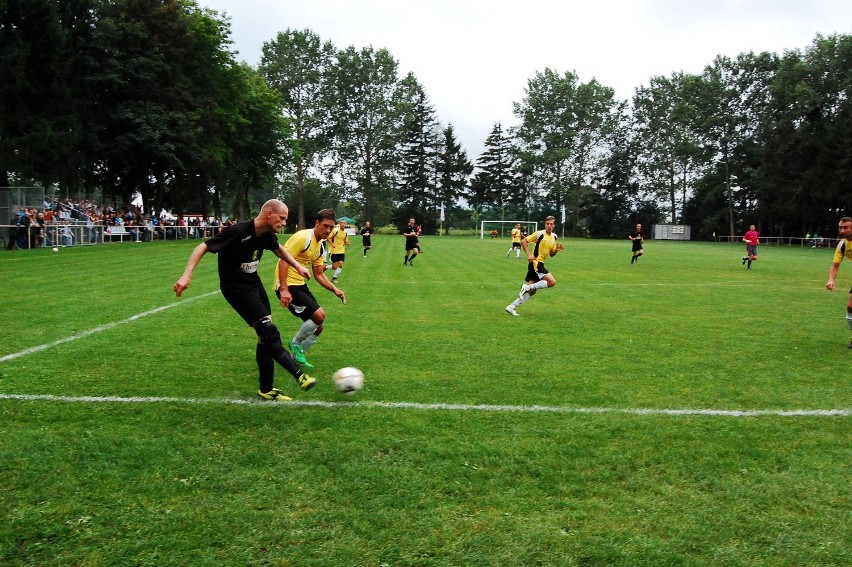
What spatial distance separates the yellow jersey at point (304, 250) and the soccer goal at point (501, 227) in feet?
218

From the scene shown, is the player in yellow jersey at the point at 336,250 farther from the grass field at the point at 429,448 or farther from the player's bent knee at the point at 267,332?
the player's bent knee at the point at 267,332

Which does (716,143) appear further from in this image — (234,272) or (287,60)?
(234,272)

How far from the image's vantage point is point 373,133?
85.1 metres

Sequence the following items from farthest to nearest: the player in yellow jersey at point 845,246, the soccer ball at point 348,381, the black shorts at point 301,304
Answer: the player in yellow jersey at point 845,246 < the black shorts at point 301,304 < the soccer ball at point 348,381

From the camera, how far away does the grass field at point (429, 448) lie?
3480 millimetres

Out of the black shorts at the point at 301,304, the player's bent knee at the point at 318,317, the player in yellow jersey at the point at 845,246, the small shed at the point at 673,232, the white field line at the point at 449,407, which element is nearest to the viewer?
the white field line at the point at 449,407

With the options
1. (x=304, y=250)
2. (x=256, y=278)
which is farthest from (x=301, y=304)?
(x=256, y=278)

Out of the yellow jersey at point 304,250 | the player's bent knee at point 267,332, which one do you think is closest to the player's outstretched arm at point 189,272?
the player's bent knee at point 267,332

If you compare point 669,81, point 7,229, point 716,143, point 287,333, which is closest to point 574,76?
point 669,81

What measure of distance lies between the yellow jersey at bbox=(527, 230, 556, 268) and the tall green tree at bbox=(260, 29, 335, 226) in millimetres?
67988

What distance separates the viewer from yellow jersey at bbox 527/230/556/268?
12.9 meters

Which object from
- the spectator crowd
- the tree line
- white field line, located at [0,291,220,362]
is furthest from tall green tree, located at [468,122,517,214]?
white field line, located at [0,291,220,362]

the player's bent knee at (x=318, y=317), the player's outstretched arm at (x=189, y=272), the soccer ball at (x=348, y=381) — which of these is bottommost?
the soccer ball at (x=348, y=381)

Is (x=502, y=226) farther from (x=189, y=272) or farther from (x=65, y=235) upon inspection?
(x=189, y=272)
